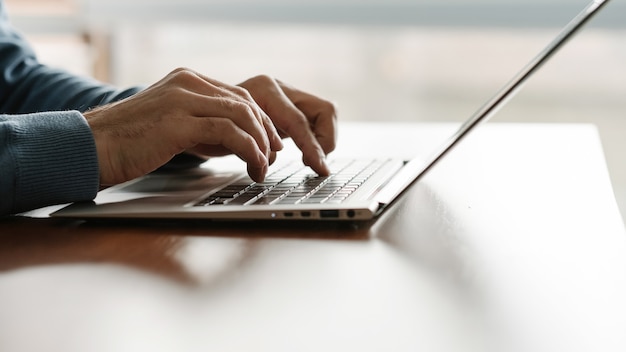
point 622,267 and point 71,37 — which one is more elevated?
point 71,37

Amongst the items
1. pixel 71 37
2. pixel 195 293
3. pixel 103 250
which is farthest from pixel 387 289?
pixel 71 37

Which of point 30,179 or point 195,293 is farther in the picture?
point 30,179

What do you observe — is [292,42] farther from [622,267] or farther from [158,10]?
[622,267]

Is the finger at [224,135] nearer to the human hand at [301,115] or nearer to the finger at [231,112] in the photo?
the finger at [231,112]

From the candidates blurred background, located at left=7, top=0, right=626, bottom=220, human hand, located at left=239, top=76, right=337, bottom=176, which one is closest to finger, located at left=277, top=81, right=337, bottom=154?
human hand, located at left=239, top=76, right=337, bottom=176

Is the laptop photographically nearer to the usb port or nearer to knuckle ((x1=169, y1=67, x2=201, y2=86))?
the usb port

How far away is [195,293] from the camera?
0.52 m

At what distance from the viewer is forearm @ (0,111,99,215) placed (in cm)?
74

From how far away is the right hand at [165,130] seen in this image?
79cm

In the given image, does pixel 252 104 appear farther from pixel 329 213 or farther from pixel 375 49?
pixel 375 49

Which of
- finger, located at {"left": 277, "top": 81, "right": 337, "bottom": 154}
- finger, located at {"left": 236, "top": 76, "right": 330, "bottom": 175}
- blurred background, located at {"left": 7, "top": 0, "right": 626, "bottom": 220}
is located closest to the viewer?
finger, located at {"left": 236, "top": 76, "right": 330, "bottom": 175}

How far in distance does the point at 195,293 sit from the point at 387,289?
0.11 m

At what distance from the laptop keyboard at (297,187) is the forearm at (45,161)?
0.36 feet

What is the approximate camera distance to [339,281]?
549mm
